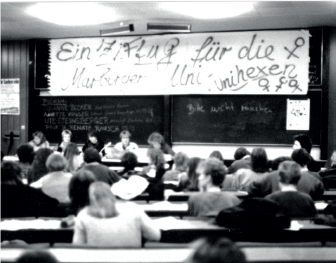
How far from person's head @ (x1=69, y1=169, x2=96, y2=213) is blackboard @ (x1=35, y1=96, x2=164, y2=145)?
5252mm

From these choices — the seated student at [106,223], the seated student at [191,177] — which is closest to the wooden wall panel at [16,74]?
the seated student at [191,177]

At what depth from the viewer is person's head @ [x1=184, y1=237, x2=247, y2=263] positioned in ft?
4.08

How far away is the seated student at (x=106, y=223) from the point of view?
2.67m

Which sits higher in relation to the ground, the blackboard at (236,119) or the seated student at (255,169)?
the blackboard at (236,119)

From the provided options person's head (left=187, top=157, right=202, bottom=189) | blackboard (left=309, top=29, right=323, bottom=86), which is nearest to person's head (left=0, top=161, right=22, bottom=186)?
person's head (left=187, top=157, right=202, bottom=189)

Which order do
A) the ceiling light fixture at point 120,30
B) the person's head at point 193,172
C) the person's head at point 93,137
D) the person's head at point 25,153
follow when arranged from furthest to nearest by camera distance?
the person's head at point 93,137, the ceiling light fixture at point 120,30, the person's head at point 25,153, the person's head at point 193,172

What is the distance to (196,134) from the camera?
27.3ft

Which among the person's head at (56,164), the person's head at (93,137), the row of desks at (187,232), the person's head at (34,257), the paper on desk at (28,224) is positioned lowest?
the row of desks at (187,232)

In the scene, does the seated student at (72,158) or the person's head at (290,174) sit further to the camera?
the seated student at (72,158)

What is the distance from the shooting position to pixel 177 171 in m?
5.26

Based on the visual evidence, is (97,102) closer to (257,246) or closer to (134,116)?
(134,116)

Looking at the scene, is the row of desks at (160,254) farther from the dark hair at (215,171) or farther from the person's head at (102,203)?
the dark hair at (215,171)

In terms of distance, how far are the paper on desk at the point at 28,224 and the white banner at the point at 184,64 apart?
5.35 metres

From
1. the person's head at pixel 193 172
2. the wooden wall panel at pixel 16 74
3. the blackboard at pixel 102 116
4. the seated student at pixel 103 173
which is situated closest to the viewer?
the person's head at pixel 193 172
